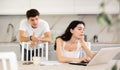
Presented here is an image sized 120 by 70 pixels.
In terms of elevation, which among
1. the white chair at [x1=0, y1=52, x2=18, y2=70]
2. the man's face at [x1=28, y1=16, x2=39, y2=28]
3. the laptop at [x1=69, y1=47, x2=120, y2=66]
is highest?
the man's face at [x1=28, y1=16, x2=39, y2=28]

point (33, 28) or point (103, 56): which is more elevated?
point (33, 28)

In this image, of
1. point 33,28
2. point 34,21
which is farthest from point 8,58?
point 33,28

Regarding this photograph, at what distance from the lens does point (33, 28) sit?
343 centimetres

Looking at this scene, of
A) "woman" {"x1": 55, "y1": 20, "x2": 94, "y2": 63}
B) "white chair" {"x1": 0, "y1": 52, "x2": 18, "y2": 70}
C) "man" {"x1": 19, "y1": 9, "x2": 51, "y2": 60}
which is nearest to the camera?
"white chair" {"x1": 0, "y1": 52, "x2": 18, "y2": 70}

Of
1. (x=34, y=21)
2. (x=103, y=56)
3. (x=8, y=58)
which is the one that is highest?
(x=34, y=21)

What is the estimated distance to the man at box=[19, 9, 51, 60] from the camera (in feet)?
10.6

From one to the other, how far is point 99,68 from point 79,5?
8.51ft

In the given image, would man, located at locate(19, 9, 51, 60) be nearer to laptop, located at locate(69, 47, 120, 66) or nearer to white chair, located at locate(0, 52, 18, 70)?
laptop, located at locate(69, 47, 120, 66)

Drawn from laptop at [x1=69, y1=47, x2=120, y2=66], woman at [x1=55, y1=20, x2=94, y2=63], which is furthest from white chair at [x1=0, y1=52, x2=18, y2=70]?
woman at [x1=55, y1=20, x2=94, y2=63]

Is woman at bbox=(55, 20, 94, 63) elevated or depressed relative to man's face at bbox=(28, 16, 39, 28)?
depressed

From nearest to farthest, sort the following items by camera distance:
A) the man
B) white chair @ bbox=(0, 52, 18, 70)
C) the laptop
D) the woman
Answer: white chair @ bbox=(0, 52, 18, 70)
the laptop
the woman
the man

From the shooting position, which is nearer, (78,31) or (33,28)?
(78,31)

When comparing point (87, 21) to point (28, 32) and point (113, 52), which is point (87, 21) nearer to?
point (28, 32)

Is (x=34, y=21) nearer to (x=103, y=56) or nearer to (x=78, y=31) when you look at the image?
(x=78, y=31)
